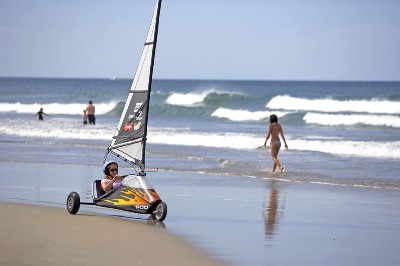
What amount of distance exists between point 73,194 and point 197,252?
122 inches

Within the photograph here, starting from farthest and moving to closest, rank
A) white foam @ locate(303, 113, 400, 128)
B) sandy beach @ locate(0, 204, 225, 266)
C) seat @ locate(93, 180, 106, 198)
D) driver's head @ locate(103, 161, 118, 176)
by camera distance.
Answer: white foam @ locate(303, 113, 400, 128) → driver's head @ locate(103, 161, 118, 176) → seat @ locate(93, 180, 106, 198) → sandy beach @ locate(0, 204, 225, 266)

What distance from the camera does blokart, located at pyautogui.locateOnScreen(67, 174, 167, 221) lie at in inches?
459

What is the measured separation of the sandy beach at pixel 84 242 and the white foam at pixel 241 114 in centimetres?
3724

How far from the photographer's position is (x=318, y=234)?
11086 mm

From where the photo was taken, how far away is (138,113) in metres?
11.9

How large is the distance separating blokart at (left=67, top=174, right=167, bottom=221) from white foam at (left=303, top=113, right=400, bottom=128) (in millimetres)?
30152

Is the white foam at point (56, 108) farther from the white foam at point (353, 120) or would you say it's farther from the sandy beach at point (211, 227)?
the sandy beach at point (211, 227)

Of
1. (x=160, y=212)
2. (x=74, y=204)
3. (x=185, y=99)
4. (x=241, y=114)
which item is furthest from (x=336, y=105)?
(x=160, y=212)

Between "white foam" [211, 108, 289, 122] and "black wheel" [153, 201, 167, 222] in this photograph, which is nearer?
"black wheel" [153, 201, 167, 222]

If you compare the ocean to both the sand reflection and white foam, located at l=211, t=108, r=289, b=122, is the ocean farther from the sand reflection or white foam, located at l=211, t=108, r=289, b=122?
the sand reflection

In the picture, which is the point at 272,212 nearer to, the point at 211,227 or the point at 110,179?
the point at 211,227

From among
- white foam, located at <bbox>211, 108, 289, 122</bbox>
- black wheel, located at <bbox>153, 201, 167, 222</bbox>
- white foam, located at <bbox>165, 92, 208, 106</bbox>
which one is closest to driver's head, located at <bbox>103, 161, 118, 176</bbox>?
black wheel, located at <bbox>153, 201, 167, 222</bbox>

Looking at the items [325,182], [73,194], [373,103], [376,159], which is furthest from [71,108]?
[73,194]

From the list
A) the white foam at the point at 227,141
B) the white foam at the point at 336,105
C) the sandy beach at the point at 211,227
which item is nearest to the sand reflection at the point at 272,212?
the sandy beach at the point at 211,227
